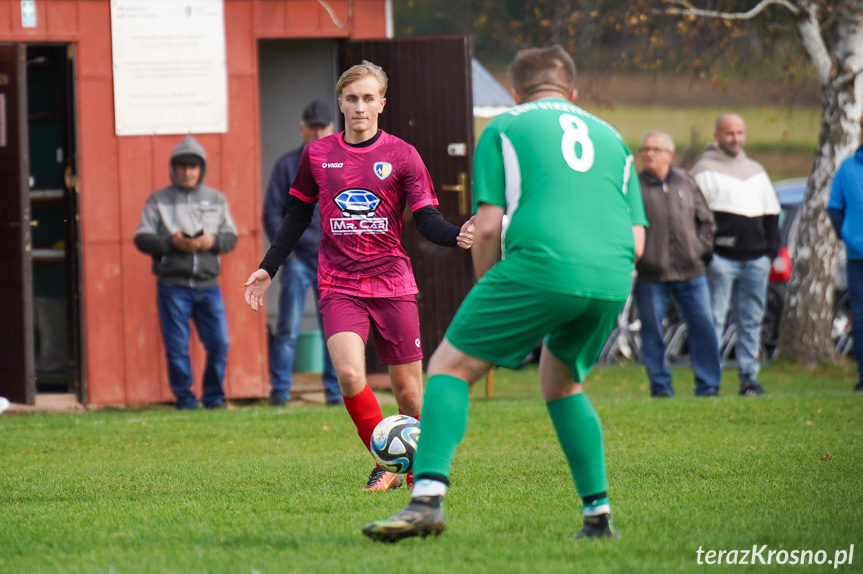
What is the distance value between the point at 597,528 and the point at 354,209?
2.12m

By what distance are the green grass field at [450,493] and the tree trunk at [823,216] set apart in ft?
16.0

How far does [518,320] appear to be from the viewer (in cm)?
447

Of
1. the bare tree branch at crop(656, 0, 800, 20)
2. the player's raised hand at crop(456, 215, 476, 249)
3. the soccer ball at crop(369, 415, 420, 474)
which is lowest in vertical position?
the soccer ball at crop(369, 415, 420, 474)

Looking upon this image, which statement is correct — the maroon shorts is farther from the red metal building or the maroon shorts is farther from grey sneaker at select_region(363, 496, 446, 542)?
the red metal building

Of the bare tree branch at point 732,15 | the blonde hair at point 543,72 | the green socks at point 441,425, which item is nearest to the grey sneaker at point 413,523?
the green socks at point 441,425

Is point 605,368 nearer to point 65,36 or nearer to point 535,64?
point 65,36

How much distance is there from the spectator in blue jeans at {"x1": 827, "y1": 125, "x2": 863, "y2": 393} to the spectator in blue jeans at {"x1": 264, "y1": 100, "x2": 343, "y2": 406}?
4499 mm

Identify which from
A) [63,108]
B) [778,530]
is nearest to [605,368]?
[63,108]

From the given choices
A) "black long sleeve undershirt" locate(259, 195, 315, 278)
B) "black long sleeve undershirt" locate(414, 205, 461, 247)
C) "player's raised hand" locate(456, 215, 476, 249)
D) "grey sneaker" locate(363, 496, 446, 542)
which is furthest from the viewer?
"black long sleeve undershirt" locate(259, 195, 315, 278)

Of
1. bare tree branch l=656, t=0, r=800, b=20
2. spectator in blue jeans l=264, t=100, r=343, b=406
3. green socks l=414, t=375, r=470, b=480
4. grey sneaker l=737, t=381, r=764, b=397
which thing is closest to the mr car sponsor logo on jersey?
green socks l=414, t=375, r=470, b=480

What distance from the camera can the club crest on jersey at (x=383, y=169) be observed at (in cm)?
609

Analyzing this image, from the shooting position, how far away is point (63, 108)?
435 inches

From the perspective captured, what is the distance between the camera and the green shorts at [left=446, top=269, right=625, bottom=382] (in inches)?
176
